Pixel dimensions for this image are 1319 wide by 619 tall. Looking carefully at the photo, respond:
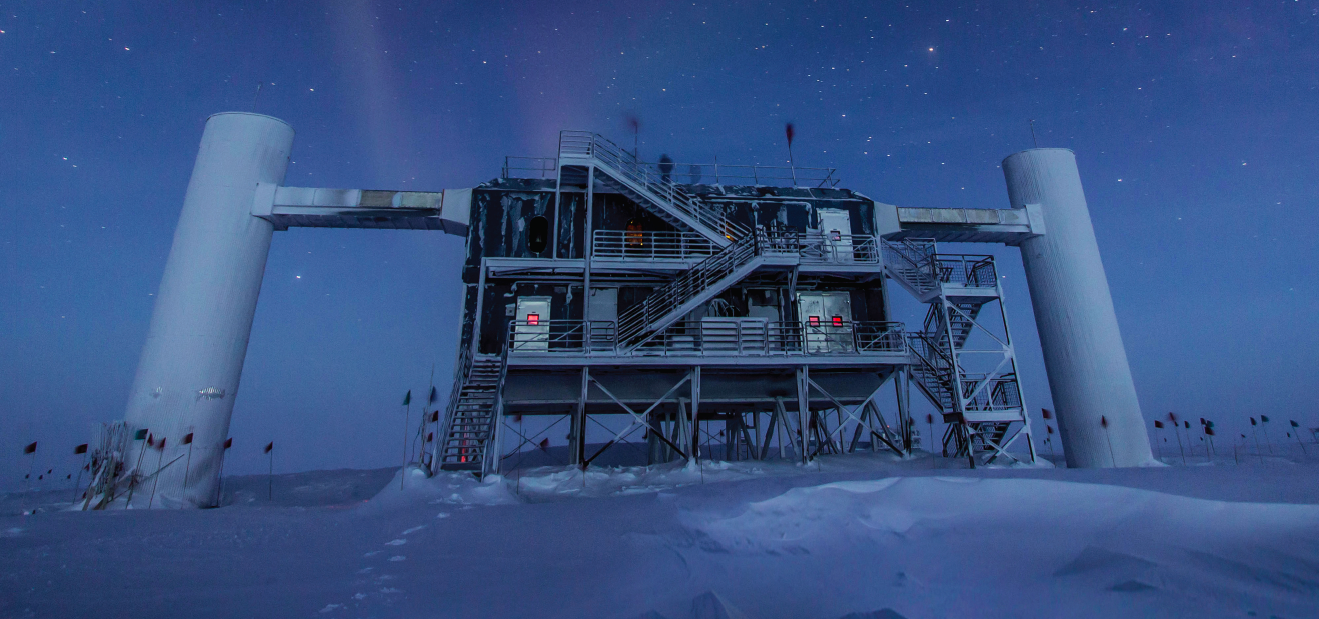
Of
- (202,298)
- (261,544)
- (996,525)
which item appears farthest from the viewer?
(202,298)

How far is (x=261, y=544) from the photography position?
7188mm

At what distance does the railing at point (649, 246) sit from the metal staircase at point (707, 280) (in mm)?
1643

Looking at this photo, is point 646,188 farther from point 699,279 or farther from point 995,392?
point 995,392

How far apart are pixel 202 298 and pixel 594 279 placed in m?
13.4

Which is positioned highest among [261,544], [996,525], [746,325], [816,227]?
[816,227]

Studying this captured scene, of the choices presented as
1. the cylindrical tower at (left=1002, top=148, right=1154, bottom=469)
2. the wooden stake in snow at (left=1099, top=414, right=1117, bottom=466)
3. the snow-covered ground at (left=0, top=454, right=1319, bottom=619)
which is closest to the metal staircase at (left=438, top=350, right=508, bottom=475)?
the snow-covered ground at (left=0, top=454, right=1319, bottom=619)

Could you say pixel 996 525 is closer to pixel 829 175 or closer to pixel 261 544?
pixel 261 544

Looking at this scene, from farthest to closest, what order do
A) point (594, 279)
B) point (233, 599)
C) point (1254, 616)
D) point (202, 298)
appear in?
point (594, 279), point (202, 298), point (233, 599), point (1254, 616)

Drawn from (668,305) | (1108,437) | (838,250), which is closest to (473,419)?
(668,305)

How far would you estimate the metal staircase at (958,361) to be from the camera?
63.8 feet

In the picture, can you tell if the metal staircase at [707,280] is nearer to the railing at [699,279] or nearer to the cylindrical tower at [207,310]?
the railing at [699,279]

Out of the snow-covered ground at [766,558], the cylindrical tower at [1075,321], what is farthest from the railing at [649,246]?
the snow-covered ground at [766,558]

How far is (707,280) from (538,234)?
767cm

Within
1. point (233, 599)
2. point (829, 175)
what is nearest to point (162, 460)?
point (233, 599)
